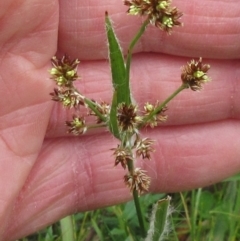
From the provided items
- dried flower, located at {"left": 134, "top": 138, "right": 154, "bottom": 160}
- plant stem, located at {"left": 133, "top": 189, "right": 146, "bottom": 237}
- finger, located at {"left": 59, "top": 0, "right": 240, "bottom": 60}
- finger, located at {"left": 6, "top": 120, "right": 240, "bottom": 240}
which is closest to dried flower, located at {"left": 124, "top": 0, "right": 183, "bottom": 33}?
dried flower, located at {"left": 134, "top": 138, "right": 154, "bottom": 160}

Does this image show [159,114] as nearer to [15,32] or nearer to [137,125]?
[137,125]

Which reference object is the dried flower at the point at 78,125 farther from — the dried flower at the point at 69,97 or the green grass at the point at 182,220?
the green grass at the point at 182,220

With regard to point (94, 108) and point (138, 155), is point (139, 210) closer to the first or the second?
point (138, 155)

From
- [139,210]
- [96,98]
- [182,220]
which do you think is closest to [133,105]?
[139,210]

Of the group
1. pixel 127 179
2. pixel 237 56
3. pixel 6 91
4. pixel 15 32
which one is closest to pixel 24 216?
pixel 6 91

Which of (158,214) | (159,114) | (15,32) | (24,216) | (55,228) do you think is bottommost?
(55,228)

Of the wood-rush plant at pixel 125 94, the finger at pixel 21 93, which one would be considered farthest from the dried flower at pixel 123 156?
the finger at pixel 21 93
